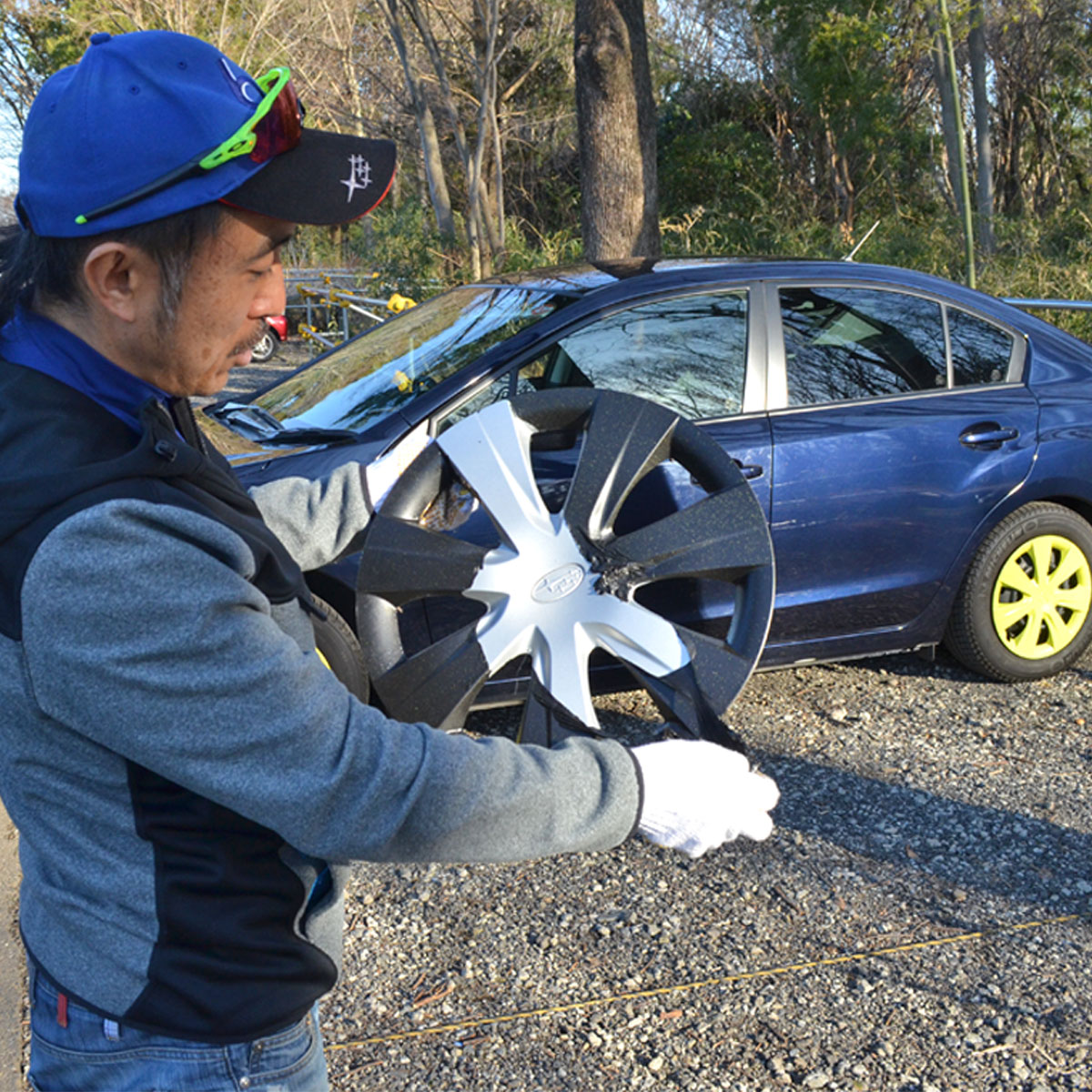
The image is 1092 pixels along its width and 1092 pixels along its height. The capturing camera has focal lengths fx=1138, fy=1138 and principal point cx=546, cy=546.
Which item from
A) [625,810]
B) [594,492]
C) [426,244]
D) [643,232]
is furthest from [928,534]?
[426,244]

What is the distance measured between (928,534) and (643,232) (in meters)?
5.79

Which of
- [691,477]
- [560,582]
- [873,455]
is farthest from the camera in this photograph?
[873,455]

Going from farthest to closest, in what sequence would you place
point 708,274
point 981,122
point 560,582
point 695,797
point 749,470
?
point 981,122 < point 708,274 < point 749,470 < point 560,582 < point 695,797

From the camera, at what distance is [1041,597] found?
14.5 feet

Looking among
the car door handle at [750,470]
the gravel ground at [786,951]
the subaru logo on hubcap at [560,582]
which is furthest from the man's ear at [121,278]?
the car door handle at [750,470]

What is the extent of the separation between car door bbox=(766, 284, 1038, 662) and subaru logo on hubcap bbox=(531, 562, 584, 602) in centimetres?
90

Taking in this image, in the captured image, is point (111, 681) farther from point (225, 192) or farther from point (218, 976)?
point (225, 192)

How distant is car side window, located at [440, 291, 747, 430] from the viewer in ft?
13.1

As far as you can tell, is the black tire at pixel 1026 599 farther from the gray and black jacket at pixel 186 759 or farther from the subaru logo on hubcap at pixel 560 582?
the gray and black jacket at pixel 186 759

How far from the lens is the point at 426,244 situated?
1373 centimetres

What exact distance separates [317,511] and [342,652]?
5.53ft

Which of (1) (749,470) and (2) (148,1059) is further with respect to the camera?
(1) (749,470)

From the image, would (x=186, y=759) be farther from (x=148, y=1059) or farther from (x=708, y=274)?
(x=708, y=274)

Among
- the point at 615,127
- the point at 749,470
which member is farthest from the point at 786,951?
the point at 615,127
